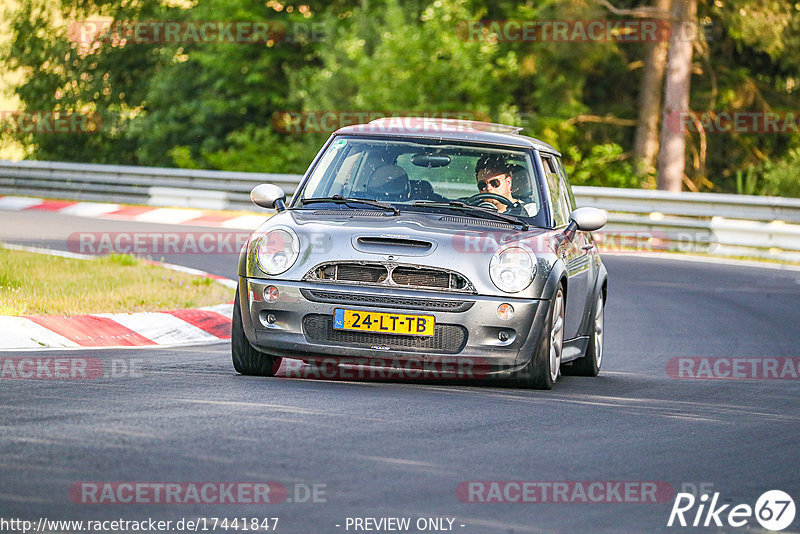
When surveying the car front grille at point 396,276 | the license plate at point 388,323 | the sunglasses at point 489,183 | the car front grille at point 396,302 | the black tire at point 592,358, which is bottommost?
the black tire at point 592,358

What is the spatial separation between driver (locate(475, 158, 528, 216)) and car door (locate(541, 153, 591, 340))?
303 mm

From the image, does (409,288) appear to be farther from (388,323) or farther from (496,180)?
(496,180)

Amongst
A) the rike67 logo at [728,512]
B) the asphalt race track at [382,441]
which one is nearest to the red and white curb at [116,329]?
the asphalt race track at [382,441]

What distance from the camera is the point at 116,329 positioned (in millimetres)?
10586

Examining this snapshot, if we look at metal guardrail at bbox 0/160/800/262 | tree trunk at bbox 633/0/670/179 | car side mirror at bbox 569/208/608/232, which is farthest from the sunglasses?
tree trunk at bbox 633/0/670/179

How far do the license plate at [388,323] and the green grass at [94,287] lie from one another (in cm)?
356

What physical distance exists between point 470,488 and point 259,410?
1765mm

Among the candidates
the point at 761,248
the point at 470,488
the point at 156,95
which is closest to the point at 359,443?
the point at 470,488

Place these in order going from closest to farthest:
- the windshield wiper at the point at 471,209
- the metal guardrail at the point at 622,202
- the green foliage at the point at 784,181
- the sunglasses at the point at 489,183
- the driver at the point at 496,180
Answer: the windshield wiper at the point at 471,209
the driver at the point at 496,180
the sunglasses at the point at 489,183
the metal guardrail at the point at 622,202
the green foliage at the point at 784,181

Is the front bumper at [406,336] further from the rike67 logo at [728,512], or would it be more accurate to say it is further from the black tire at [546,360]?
the rike67 logo at [728,512]

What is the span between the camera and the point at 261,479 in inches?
214

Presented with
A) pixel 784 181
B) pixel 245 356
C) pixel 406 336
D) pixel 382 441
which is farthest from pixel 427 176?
pixel 784 181

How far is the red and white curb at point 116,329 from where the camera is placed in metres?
9.82

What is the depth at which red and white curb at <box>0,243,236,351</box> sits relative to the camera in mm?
9820
